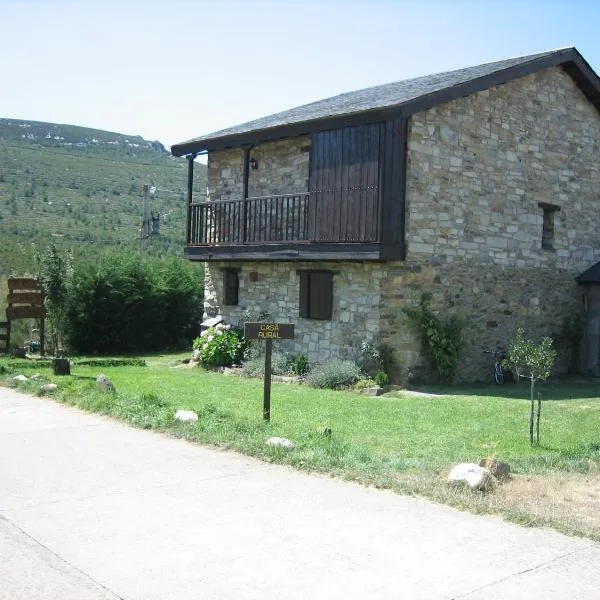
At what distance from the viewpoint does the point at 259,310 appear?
18.3m

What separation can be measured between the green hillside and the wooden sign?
23.2 meters

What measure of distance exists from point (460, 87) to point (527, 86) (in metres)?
2.93

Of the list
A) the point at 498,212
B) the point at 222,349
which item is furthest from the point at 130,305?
the point at 498,212

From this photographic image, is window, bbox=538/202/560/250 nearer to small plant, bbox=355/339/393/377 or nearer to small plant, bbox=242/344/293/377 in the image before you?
small plant, bbox=355/339/393/377

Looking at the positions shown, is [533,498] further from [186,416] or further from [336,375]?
[336,375]

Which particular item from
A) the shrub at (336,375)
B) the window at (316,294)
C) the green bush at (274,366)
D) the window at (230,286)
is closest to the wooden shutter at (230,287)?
the window at (230,286)

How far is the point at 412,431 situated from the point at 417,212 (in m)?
6.33

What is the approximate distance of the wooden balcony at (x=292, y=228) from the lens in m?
14.9

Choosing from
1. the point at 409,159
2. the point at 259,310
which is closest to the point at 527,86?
the point at 409,159

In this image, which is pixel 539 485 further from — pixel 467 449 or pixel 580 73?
pixel 580 73

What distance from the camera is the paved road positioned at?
457cm

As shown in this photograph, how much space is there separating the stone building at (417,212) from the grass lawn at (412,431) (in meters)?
1.92

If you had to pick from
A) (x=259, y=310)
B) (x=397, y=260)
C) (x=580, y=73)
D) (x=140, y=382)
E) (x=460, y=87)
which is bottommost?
(x=140, y=382)

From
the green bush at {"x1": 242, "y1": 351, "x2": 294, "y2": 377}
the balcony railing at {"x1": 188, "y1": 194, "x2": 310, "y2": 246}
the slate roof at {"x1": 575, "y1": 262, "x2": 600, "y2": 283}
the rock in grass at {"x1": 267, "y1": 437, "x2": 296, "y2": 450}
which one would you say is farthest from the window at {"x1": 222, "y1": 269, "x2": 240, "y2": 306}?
the rock in grass at {"x1": 267, "y1": 437, "x2": 296, "y2": 450}
